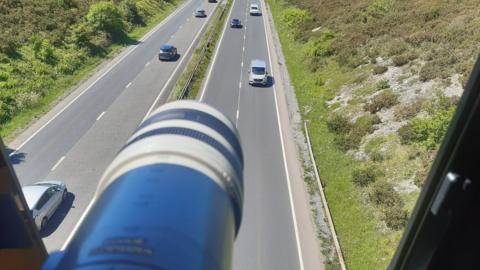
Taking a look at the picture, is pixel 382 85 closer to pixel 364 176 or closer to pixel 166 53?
pixel 364 176

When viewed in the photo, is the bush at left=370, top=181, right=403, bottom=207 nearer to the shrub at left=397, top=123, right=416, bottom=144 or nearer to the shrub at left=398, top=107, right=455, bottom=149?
the shrub at left=398, top=107, right=455, bottom=149

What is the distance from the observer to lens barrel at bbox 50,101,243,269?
441 cm

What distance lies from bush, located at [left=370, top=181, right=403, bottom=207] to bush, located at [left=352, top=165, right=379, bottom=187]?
645mm

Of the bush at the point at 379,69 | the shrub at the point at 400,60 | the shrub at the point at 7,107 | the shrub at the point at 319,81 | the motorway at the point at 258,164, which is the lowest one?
the motorway at the point at 258,164

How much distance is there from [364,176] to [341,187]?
1384 mm

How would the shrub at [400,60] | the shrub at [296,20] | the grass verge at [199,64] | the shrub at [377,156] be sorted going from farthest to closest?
the shrub at [296,20]
the grass verge at [199,64]
the shrub at [400,60]
the shrub at [377,156]

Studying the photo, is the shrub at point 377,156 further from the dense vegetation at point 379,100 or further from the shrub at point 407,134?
the shrub at point 407,134

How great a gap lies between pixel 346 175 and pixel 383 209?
3831 mm

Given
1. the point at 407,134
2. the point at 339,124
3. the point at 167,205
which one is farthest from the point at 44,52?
the point at 167,205

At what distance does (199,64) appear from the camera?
41.4 metres

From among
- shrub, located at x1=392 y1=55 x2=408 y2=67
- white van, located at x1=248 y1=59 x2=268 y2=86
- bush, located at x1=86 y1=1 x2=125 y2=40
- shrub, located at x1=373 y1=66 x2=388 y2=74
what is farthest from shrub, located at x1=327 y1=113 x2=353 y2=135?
bush, located at x1=86 y1=1 x2=125 y2=40

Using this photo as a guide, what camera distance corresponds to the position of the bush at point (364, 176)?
2248cm

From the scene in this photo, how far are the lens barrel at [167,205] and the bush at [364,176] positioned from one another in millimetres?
16700

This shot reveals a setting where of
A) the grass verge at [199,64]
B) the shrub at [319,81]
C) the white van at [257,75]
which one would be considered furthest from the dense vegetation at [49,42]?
the shrub at [319,81]
